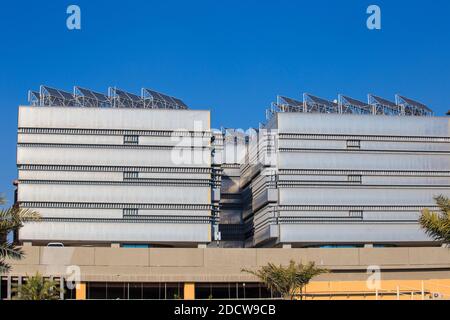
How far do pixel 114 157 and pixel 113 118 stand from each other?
659 centimetres

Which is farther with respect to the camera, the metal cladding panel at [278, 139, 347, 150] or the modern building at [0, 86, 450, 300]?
the metal cladding panel at [278, 139, 347, 150]

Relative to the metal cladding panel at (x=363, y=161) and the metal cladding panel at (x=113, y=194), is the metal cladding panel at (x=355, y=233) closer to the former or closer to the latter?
the metal cladding panel at (x=363, y=161)

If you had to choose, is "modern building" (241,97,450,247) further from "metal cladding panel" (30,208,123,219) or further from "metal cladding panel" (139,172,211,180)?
"metal cladding panel" (30,208,123,219)

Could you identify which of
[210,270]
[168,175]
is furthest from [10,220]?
[168,175]

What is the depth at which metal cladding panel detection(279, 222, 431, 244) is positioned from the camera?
445 feet

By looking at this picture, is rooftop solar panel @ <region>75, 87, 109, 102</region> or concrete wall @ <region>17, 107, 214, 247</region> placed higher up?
rooftop solar panel @ <region>75, 87, 109, 102</region>

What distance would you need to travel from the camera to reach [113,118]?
135m

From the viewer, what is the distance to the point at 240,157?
165m

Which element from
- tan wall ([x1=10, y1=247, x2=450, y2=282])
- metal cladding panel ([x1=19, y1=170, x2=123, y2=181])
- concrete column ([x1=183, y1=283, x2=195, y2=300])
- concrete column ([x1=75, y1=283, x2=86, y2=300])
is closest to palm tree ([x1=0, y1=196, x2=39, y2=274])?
tan wall ([x1=10, y1=247, x2=450, y2=282])

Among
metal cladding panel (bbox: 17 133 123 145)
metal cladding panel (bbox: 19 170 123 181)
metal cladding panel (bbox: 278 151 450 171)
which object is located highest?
metal cladding panel (bbox: 17 133 123 145)

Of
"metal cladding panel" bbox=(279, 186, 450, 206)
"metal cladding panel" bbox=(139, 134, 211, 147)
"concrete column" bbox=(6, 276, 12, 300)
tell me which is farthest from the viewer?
"metal cladding panel" bbox=(279, 186, 450, 206)

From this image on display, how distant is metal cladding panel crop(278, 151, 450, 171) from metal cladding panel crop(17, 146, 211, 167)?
49.2 feet

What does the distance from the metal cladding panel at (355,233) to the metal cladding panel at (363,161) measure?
33.0 ft
